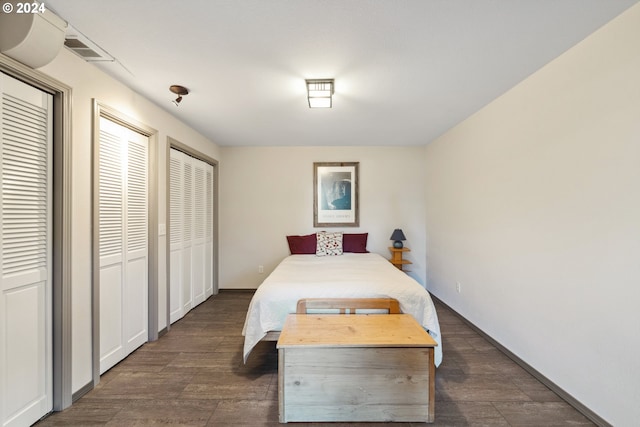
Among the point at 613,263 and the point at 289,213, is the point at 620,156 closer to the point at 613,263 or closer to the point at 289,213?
the point at 613,263

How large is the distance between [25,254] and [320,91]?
2.23 meters

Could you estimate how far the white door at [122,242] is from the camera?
2096 mm

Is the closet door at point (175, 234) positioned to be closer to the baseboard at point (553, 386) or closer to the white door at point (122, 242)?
the white door at point (122, 242)

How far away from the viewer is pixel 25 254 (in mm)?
1552

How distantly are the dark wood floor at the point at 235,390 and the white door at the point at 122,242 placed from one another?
0.77 ft

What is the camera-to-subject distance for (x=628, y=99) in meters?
1.44

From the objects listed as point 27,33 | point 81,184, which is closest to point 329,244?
point 81,184

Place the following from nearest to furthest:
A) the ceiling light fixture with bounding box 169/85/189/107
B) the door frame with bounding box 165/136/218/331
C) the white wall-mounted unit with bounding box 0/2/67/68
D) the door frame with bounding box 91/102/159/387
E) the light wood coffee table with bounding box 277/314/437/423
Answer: the white wall-mounted unit with bounding box 0/2/67/68, the light wood coffee table with bounding box 277/314/437/423, the door frame with bounding box 91/102/159/387, the ceiling light fixture with bounding box 169/85/189/107, the door frame with bounding box 165/136/218/331

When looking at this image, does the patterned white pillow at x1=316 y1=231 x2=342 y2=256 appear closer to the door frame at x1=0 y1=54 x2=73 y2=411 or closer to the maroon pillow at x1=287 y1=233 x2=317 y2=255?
the maroon pillow at x1=287 y1=233 x2=317 y2=255

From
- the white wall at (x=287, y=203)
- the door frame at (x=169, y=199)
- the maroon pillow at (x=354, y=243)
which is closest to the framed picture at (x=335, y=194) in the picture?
the white wall at (x=287, y=203)

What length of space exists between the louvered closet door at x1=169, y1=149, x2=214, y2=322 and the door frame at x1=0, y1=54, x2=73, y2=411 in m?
1.25

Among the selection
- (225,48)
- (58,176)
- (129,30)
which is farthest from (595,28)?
(58,176)

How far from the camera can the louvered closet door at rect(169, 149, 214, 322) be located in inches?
121

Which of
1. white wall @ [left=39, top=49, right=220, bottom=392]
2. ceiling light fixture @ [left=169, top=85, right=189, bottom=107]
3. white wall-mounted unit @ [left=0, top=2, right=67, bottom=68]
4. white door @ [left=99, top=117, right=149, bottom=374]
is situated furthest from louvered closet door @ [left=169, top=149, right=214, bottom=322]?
white wall-mounted unit @ [left=0, top=2, right=67, bottom=68]
